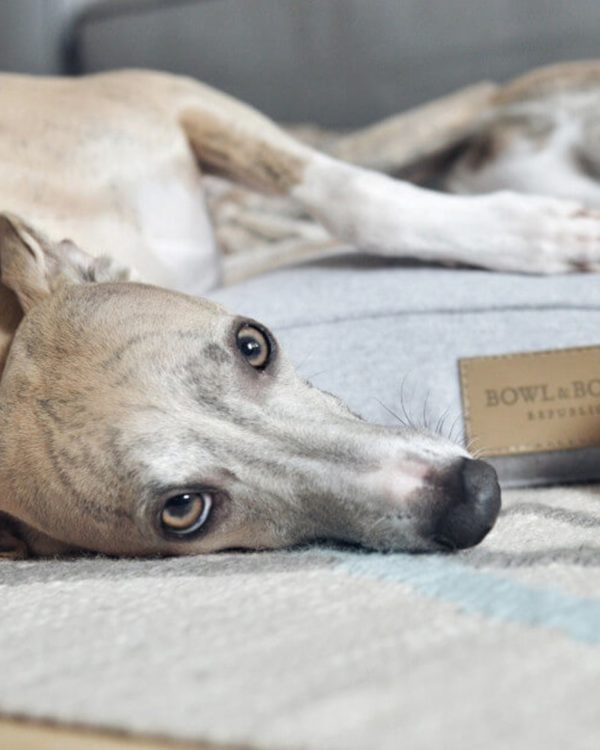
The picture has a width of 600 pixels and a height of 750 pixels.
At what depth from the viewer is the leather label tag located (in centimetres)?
180

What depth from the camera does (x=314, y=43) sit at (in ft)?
11.7

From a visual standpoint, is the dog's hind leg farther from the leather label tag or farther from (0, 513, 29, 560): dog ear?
(0, 513, 29, 560): dog ear

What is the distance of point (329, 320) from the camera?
1.92 meters

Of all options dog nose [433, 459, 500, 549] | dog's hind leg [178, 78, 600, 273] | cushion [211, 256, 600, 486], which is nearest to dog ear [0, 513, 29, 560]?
cushion [211, 256, 600, 486]

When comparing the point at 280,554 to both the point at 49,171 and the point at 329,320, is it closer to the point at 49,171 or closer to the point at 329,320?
the point at 329,320

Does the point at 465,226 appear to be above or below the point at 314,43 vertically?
below

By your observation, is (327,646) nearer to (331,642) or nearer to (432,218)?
(331,642)

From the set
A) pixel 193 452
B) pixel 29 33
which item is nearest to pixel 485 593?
pixel 193 452

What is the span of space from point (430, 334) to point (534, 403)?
0.69 ft

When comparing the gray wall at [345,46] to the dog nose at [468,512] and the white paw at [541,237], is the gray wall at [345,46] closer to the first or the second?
the white paw at [541,237]

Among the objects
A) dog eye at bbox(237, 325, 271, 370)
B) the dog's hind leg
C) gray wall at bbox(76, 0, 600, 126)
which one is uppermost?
gray wall at bbox(76, 0, 600, 126)

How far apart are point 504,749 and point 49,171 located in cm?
161

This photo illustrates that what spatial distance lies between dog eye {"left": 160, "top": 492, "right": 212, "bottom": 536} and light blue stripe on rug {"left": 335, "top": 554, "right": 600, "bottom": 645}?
24cm

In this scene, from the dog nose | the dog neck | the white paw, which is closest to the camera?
the dog nose
